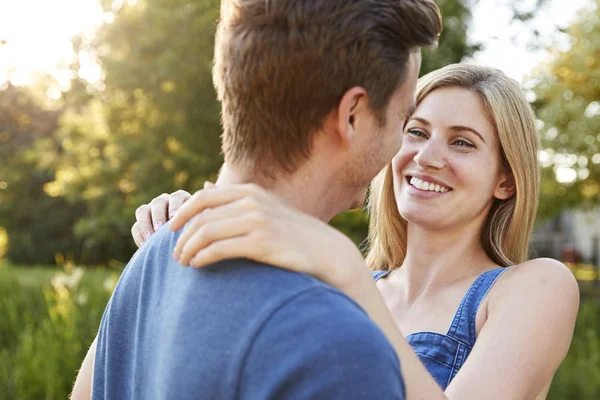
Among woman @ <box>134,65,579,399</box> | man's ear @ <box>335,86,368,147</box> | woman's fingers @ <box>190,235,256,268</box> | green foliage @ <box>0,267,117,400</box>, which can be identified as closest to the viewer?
woman's fingers @ <box>190,235,256,268</box>

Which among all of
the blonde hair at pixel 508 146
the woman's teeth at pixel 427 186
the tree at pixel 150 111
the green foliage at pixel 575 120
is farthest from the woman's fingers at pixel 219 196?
the green foliage at pixel 575 120

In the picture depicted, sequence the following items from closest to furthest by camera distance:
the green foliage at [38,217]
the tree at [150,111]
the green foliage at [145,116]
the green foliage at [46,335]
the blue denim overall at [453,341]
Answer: the blue denim overall at [453,341] < the green foliage at [46,335] < the tree at [150,111] < the green foliage at [145,116] < the green foliage at [38,217]

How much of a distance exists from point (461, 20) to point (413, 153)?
751cm

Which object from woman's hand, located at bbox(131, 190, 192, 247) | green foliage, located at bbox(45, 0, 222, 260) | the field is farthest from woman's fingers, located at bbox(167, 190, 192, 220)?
green foliage, located at bbox(45, 0, 222, 260)

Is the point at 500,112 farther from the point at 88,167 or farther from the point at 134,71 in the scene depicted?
the point at 88,167

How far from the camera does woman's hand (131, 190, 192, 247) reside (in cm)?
188

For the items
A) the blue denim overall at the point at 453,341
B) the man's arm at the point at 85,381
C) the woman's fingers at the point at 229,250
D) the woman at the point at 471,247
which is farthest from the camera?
the blue denim overall at the point at 453,341

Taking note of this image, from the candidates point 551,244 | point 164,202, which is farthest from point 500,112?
point 551,244

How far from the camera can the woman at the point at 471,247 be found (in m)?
1.95

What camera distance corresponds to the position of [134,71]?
37.5 ft

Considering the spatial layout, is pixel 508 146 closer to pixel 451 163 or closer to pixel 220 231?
pixel 451 163

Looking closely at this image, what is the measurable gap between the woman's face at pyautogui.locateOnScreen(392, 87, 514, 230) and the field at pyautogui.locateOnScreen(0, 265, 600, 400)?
3258mm

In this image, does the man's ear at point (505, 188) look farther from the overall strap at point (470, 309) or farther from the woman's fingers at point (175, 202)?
the woman's fingers at point (175, 202)

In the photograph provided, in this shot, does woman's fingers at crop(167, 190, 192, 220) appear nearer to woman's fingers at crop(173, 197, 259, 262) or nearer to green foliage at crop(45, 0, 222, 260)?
woman's fingers at crop(173, 197, 259, 262)
